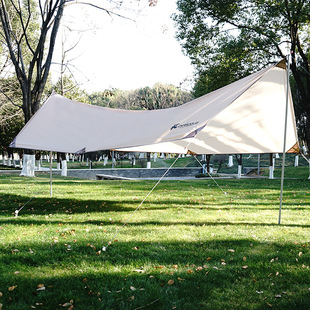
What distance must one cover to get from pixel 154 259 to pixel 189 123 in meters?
2.39

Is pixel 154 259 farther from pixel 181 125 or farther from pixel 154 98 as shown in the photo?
pixel 154 98

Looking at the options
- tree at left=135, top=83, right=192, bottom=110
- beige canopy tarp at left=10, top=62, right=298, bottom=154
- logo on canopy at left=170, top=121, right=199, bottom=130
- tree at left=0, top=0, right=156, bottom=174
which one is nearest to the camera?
logo on canopy at left=170, top=121, right=199, bottom=130

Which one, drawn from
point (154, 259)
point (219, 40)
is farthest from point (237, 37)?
point (154, 259)

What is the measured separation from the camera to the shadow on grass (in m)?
2.42

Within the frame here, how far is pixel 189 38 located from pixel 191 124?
1151 cm

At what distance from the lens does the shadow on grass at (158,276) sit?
2.42 m

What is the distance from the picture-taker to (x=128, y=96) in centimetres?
4288

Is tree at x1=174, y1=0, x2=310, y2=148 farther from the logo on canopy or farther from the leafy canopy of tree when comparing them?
the leafy canopy of tree

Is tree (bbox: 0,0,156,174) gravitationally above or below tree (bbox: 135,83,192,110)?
below

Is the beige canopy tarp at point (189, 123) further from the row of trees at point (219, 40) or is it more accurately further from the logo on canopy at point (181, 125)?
the row of trees at point (219, 40)

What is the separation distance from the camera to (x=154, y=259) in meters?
3.29

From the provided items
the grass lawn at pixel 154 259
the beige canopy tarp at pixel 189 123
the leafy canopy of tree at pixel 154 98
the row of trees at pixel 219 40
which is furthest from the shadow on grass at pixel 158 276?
the leafy canopy of tree at pixel 154 98

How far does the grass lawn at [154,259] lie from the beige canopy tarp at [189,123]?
133 cm

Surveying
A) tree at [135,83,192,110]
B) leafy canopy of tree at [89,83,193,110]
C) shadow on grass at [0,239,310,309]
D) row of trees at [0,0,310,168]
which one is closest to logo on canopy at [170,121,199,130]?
shadow on grass at [0,239,310,309]
